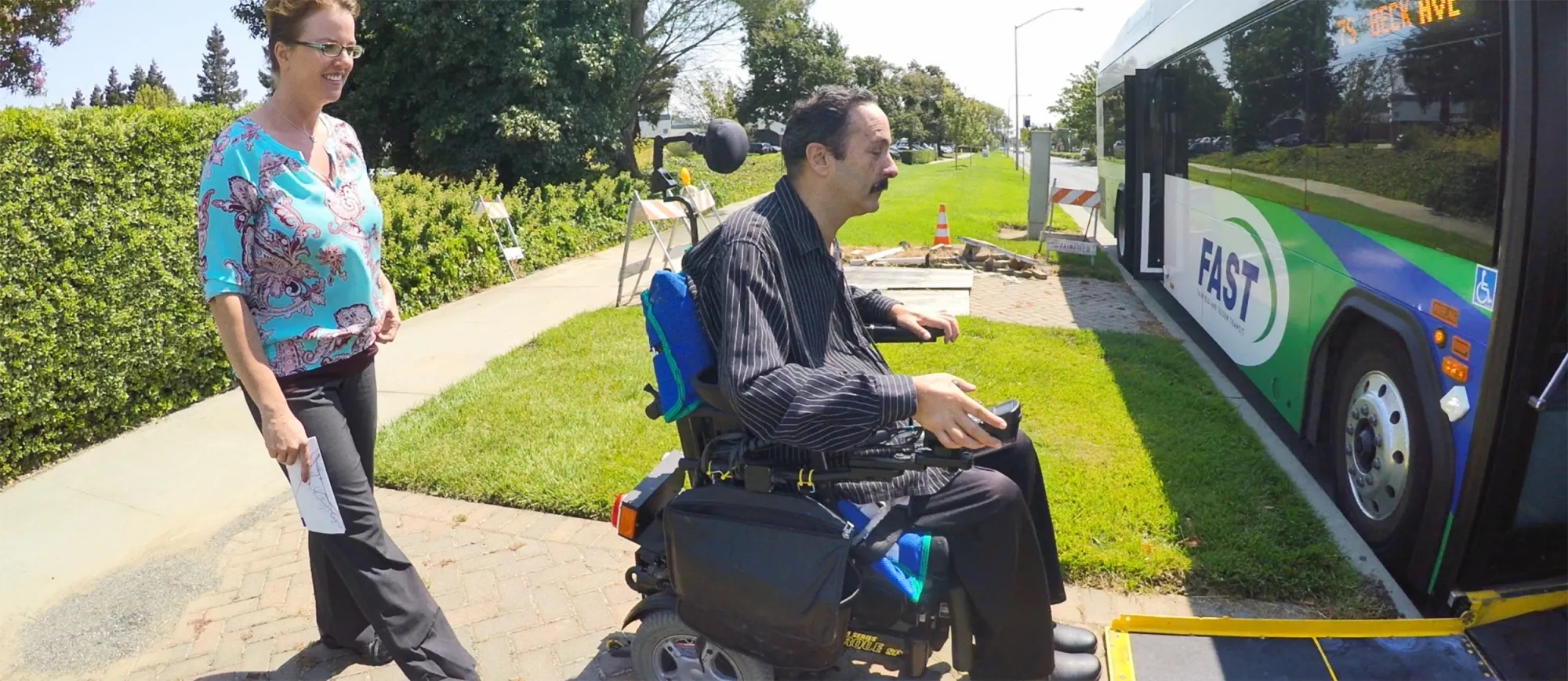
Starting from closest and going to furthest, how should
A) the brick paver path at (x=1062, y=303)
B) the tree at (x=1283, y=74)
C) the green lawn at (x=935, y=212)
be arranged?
the tree at (x=1283, y=74) < the brick paver path at (x=1062, y=303) < the green lawn at (x=935, y=212)

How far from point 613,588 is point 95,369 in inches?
136

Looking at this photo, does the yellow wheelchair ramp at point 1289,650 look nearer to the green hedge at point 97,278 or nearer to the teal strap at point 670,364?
the teal strap at point 670,364

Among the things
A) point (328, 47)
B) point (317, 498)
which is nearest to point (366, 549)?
point (317, 498)

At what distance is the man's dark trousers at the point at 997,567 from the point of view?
90.0 inches

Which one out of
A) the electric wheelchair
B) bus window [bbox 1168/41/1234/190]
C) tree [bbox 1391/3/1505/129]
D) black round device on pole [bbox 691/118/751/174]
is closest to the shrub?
the electric wheelchair

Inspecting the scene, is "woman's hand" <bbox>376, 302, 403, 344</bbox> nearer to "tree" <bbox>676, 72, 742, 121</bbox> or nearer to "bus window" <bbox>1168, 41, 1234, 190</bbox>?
"bus window" <bbox>1168, 41, 1234, 190</bbox>

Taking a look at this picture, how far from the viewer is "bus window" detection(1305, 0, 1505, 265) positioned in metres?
3.07

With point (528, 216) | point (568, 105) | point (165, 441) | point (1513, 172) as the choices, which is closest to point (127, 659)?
point (165, 441)

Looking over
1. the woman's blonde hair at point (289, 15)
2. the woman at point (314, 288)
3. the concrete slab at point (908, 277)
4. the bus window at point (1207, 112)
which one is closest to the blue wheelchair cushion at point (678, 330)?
the woman at point (314, 288)

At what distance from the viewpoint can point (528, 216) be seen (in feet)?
41.1

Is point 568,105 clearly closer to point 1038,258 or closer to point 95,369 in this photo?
point 1038,258

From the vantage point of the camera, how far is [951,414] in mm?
2068

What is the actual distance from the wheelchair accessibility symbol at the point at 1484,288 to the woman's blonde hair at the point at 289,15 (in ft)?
11.1

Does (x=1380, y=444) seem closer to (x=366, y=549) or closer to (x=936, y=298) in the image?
(x=366, y=549)
